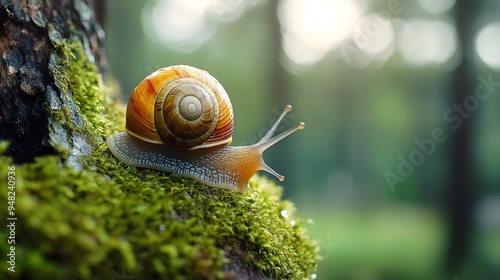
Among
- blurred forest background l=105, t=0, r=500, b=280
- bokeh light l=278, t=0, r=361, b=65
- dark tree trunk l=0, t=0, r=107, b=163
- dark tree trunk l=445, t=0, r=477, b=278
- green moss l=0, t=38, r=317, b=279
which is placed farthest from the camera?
bokeh light l=278, t=0, r=361, b=65

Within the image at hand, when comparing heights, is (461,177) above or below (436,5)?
below

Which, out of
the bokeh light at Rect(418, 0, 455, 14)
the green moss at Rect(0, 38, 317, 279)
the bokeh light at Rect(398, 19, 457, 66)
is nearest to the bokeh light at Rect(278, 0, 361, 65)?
the bokeh light at Rect(398, 19, 457, 66)

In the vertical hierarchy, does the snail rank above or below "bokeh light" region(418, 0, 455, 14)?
below

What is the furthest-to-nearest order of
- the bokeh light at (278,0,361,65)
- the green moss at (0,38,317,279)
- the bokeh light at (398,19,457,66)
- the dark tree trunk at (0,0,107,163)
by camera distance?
the bokeh light at (278,0,361,65) → the bokeh light at (398,19,457,66) → the dark tree trunk at (0,0,107,163) → the green moss at (0,38,317,279)

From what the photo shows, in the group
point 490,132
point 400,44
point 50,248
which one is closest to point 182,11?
point 400,44

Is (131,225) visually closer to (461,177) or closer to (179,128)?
(179,128)

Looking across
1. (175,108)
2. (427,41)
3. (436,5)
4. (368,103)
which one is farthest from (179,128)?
(368,103)

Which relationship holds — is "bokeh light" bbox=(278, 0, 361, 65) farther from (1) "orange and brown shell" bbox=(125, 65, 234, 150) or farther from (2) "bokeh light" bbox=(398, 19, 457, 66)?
(1) "orange and brown shell" bbox=(125, 65, 234, 150)

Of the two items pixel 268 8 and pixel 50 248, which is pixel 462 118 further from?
pixel 50 248
